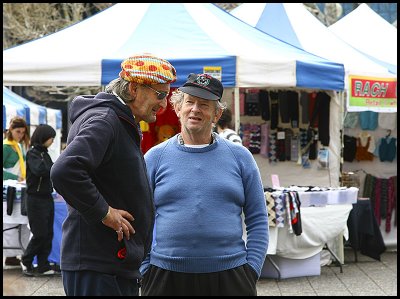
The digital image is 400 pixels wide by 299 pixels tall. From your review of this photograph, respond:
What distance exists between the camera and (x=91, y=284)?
283cm

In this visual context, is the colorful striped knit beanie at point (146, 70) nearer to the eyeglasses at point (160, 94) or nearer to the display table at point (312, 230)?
the eyeglasses at point (160, 94)

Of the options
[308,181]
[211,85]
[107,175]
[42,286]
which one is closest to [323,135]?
[308,181]

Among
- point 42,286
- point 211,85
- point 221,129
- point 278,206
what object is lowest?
point 42,286

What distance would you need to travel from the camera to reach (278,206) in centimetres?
808

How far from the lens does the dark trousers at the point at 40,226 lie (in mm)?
8211

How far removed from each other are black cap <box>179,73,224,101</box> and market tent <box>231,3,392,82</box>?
726 centimetres

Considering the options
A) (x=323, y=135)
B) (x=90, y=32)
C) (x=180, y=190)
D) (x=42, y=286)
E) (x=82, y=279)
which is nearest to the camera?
(x=82, y=279)

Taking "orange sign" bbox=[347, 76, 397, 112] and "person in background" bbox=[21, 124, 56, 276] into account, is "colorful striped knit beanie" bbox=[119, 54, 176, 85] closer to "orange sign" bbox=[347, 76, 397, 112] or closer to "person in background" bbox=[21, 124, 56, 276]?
"person in background" bbox=[21, 124, 56, 276]

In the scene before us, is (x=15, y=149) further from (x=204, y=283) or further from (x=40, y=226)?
(x=204, y=283)

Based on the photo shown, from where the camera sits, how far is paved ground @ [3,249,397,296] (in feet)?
25.3

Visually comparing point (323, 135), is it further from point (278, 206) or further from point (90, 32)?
point (90, 32)

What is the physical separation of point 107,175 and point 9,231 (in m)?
6.42

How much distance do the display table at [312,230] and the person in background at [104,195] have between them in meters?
5.31

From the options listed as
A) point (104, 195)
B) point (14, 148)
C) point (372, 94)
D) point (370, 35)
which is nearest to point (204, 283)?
point (104, 195)
